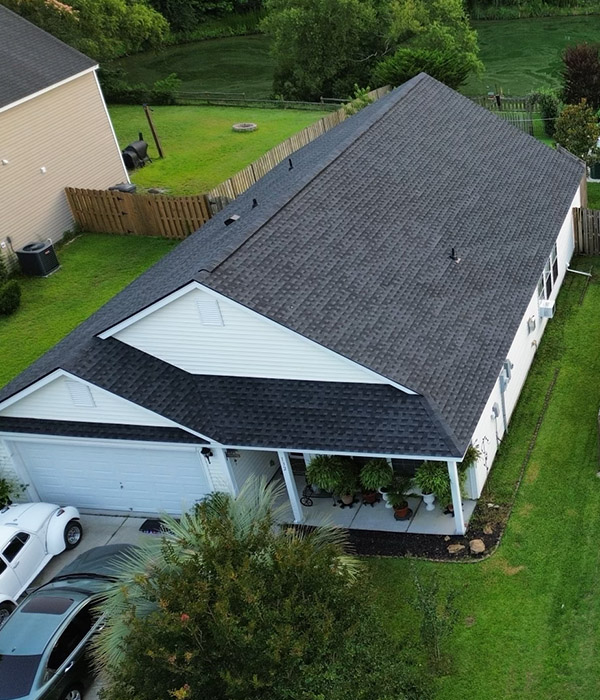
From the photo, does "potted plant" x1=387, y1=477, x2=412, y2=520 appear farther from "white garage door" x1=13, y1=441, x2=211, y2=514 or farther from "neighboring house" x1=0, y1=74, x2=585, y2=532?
"white garage door" x1=13, y1=441, x2=211, y2=514

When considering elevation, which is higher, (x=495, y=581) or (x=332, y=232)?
(x=332, y=232)

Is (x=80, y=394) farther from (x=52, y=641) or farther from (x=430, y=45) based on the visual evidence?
(x=430, y=45)

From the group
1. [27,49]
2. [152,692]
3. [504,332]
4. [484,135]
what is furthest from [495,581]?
[27,49]

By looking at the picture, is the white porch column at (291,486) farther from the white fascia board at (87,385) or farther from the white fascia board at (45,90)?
the white fascia board at (45,90)

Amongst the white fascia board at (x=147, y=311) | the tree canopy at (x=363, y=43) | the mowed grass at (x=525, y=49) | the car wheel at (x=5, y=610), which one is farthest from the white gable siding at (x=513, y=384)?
the mowed grass at (x=525, y=49)

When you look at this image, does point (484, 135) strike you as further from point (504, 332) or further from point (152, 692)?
point (152, 692)

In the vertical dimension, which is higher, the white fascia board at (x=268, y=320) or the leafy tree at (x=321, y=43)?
the white fascia board at (x=268, y=320)
